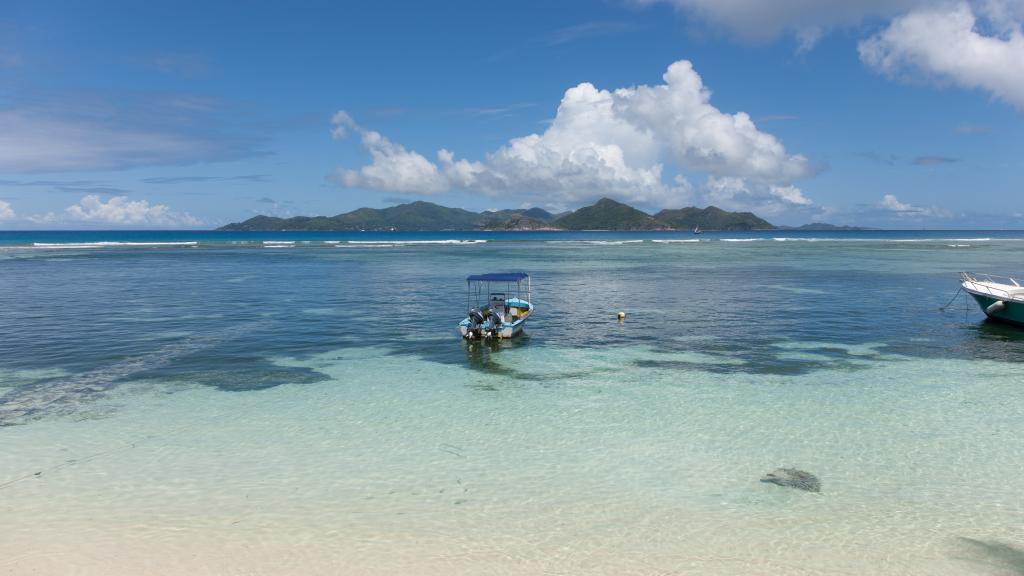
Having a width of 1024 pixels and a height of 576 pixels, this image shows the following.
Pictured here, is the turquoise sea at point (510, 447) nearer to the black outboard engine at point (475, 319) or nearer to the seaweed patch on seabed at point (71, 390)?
the seaweed patch on seabed at point (71, 390)

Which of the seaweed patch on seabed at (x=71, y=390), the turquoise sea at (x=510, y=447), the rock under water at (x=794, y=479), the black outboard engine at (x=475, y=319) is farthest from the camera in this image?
the black outboard engine at (x=475, y=319)

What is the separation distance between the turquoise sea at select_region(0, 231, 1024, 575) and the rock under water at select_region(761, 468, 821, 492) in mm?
223

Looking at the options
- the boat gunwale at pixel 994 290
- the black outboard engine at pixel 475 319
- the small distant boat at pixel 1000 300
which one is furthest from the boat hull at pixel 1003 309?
the black outboard engine at pixel 475 319

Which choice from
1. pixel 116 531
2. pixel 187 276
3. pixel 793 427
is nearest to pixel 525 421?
pixel 793 427

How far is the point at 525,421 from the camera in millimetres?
15680

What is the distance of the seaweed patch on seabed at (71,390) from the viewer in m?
16.0

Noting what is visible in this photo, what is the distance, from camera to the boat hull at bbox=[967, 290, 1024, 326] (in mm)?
27625

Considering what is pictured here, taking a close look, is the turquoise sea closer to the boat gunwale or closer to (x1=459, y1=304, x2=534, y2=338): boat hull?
(x1=459, y1=304, x2=534, y2=338): boat hull

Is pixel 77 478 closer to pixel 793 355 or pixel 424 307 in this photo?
pixel 793 355

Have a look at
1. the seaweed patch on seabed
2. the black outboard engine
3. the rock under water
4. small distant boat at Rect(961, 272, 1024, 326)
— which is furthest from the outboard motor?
small distant boat at Rect(961, 272, 1024, 326)

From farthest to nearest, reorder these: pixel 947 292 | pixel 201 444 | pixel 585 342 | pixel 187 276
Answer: pixel 187 276 → pixel 947 292 → pixel 585 342 → pixel 201 444

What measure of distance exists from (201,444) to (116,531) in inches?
151

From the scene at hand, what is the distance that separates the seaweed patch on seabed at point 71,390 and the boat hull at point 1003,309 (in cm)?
3380

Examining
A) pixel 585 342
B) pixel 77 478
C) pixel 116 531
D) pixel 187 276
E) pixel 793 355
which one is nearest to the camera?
pixel 116 531
